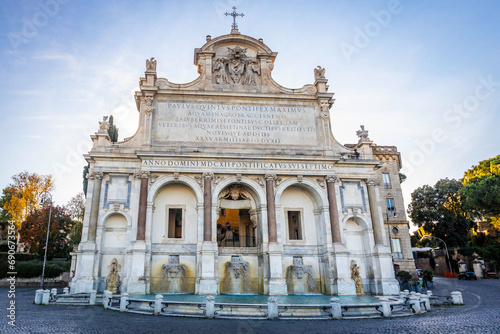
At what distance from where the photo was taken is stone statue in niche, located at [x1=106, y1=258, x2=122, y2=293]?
20.7 metres

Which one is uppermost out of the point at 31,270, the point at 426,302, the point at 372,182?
the point at 372,182

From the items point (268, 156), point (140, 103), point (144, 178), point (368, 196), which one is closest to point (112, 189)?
point (144, 178)

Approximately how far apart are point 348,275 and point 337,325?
445 inches

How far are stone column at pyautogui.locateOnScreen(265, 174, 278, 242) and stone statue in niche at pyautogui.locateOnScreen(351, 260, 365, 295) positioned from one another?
5613 millimetres

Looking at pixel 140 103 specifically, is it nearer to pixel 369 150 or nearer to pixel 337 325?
pixel 369 150

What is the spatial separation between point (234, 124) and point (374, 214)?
12.0 meters

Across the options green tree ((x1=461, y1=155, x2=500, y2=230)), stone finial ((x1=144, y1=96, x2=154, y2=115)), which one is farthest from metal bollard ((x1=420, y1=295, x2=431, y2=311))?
green tree ((x1=461, y1=155, x2=500, y2=230))

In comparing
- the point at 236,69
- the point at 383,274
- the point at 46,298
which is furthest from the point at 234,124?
the point at 46,298

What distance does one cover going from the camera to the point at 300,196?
82.6 ft

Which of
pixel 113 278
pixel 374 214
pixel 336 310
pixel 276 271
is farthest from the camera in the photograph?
pixel 374 214

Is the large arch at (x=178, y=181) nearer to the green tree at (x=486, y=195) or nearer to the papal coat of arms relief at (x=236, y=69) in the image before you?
the papal coat of arms relief at (x=236, y=69)

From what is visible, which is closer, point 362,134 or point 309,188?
point 309,188

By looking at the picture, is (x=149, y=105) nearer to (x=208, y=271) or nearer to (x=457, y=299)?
(x=208, y=271)

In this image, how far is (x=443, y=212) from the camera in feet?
151
